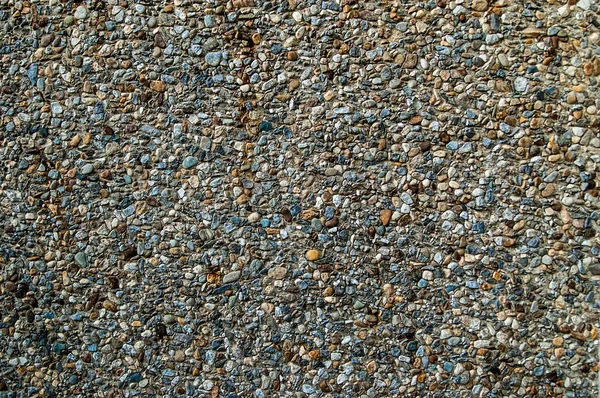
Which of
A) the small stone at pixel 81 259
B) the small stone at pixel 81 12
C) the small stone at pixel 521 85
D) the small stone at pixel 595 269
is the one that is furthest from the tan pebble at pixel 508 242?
the small stone at pixel 81 12

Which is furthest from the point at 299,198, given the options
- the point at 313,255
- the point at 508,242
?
the point at 508,242

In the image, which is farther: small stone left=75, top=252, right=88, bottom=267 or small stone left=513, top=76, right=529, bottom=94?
small stone left=75, top=252, right=88, bottom=267

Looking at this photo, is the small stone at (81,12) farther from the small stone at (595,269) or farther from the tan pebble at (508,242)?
the small stone at (595,269)

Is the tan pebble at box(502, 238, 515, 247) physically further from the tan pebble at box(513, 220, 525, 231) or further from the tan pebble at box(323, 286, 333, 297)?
the tan pebble at box(323, 286, 333, 297)

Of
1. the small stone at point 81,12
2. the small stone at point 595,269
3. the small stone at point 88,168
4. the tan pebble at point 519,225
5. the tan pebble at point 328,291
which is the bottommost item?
the tan pebble at point 328,291

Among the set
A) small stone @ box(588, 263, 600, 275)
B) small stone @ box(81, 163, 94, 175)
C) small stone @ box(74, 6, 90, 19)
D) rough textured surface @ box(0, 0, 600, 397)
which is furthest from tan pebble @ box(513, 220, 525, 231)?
small stone @ box(74, 6, 90, 19)

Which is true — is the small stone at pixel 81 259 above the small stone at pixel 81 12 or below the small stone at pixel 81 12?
below

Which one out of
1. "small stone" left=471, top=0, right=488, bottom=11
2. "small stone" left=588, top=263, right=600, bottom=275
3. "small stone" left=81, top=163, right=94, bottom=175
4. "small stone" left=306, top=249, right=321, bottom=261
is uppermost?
"small stone" left=471, top=0, right=488, bottom=11

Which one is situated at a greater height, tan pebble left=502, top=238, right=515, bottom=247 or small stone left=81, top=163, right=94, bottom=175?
small stone left=81, top=163, right=94, bottom=175
